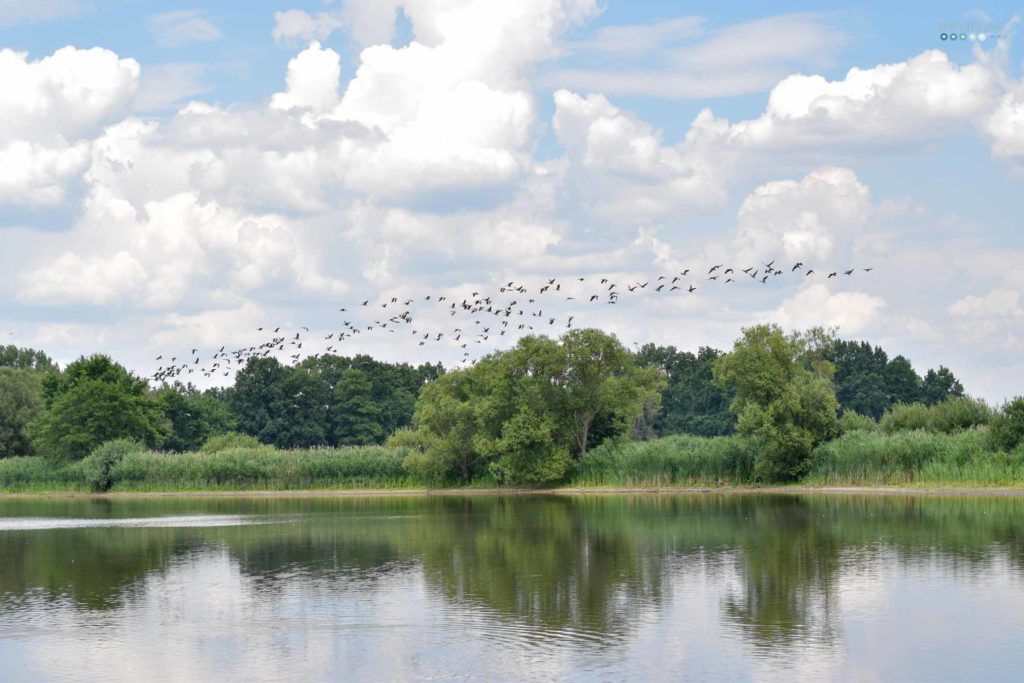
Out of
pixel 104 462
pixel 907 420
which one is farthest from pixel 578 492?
pixel 104 462

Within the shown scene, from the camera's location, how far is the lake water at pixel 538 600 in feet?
71.6

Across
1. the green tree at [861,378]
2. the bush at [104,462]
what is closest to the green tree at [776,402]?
the bush at [104,462]

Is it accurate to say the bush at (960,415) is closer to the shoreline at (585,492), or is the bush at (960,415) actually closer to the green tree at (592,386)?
the shoreline at (585,492)

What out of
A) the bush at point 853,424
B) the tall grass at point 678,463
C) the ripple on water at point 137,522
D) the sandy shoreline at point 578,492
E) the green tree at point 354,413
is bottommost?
the sandy shoreline at point 578,492

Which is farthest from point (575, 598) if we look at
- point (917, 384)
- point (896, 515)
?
point (917, 384)

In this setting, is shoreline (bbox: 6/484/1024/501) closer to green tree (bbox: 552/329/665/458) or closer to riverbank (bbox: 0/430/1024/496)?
riverbank (bbox: 0/430/1024/496)

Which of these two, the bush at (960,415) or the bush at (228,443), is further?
the bush at (228,443)

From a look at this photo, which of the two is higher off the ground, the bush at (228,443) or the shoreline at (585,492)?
the bush at (228,443)

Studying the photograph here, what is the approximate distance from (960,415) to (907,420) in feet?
12.1

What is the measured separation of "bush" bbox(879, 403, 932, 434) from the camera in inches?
3019

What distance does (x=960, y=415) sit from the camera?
74.4 metres

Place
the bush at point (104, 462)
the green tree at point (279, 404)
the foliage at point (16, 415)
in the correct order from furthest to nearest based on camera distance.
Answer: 1. the green tree at point (279, 404)
2. the foliage at point (16, 415)
3. the bush at point (104, 462)

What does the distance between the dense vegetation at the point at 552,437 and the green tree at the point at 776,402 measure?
0.11 meters

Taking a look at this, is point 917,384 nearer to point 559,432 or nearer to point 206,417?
point 559,432
